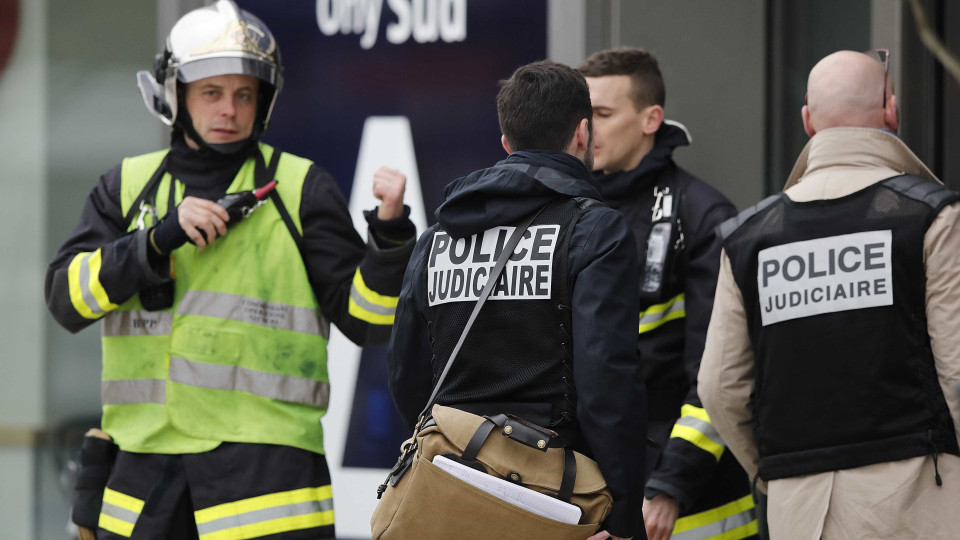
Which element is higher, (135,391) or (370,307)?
(370,307)

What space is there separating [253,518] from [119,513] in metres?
0.40

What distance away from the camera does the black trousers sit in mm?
3748

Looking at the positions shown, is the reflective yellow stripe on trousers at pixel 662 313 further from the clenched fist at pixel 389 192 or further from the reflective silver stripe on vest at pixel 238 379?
the reflective silver stripe on vest at pixel 238 379

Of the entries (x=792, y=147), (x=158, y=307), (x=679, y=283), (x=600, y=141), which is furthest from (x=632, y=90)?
(x=158, y=307)

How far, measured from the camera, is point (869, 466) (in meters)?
3.13

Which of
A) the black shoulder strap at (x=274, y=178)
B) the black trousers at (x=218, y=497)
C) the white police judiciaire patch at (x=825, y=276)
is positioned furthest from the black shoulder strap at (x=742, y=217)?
the black trousers at (x=218, y=497)

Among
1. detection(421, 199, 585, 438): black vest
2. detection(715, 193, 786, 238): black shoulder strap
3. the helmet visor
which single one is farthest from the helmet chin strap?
detection(715, 193, 786, 238): black shoulder strap

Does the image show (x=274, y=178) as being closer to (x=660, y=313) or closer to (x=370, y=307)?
(x=370, y=307)

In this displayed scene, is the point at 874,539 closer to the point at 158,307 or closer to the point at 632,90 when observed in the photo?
the point at 632,90

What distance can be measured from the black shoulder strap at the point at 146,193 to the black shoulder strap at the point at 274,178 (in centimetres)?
29

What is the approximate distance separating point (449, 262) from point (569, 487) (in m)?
0.61

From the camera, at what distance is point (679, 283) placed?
3.99 meters

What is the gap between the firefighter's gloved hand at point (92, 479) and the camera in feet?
12.8

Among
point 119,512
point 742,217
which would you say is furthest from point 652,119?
point 119,512
